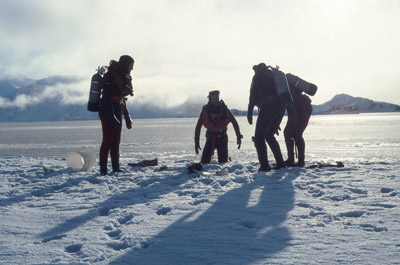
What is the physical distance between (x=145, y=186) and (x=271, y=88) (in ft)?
10.2

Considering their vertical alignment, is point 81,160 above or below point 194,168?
above

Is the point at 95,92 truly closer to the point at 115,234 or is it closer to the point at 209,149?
the point at 209,149

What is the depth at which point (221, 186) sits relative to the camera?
207 inches

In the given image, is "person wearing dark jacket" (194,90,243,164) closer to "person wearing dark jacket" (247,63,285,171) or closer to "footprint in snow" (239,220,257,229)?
"person wearing dark jacket" (247,63,285,171)

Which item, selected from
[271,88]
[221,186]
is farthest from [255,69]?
[221,186]

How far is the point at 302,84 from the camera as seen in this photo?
278 inches

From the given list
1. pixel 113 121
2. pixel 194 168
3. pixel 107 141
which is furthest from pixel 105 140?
pixel 194 168

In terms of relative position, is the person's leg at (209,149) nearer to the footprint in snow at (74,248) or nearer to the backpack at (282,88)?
the backpack at (282,88)

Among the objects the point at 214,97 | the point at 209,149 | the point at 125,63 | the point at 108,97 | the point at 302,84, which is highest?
the point at 125,63

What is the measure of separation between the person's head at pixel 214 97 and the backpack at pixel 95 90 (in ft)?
9.32

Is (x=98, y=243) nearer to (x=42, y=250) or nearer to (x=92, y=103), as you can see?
(x=42, y=250)

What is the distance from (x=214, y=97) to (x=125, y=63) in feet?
8.54

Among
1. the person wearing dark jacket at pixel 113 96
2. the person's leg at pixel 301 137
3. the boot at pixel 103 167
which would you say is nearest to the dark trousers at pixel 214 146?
the person's leg at pixel 301 137

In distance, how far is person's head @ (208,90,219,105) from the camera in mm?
8203
